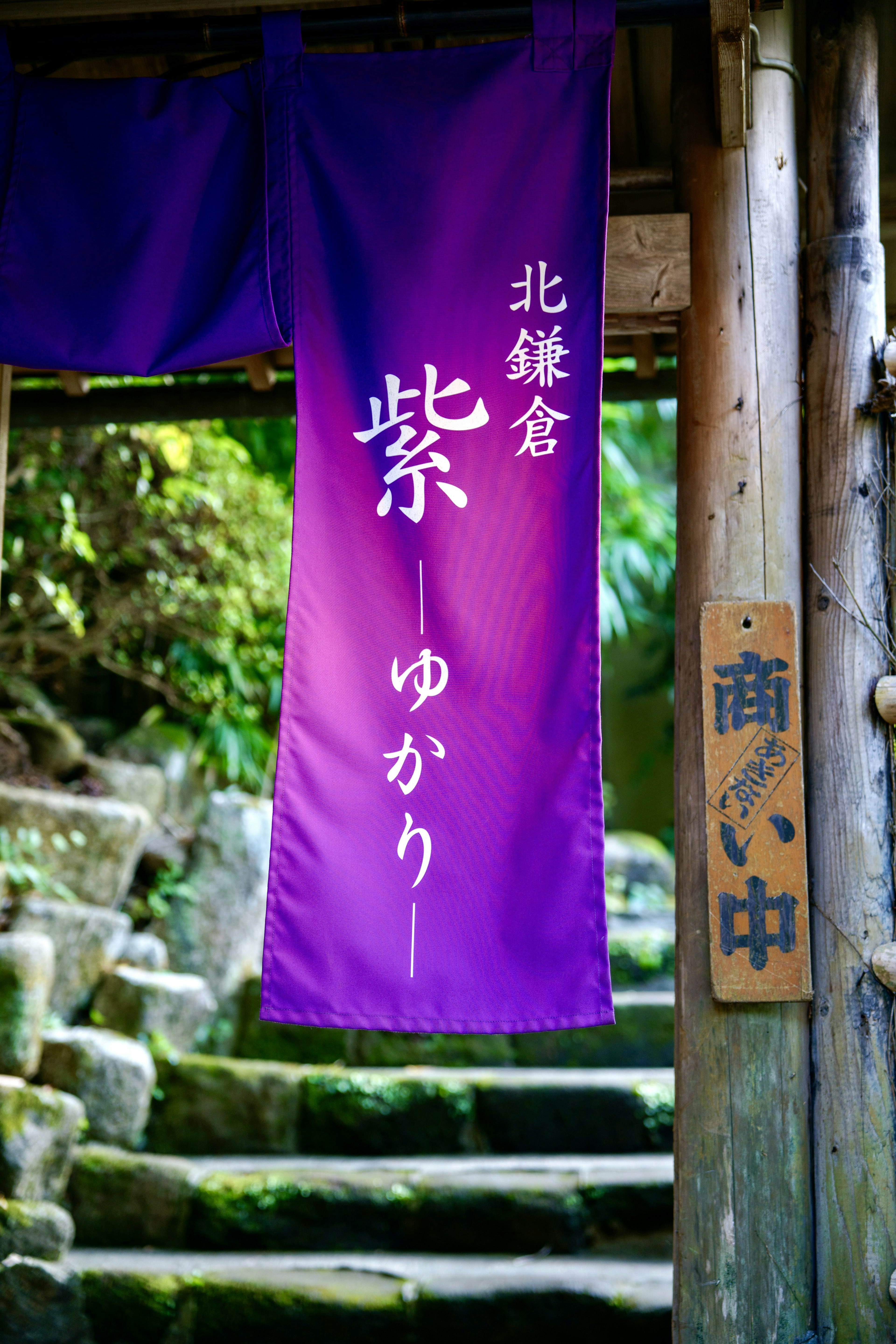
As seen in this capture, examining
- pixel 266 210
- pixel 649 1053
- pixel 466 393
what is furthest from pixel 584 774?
pixel 649 1053

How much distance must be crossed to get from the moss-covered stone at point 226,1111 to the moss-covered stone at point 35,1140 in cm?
82

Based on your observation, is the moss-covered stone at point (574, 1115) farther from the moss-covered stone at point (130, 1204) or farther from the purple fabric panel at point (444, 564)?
the purple fabric panel at point (444, 564)

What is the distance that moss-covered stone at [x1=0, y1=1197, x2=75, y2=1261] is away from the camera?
4590mm

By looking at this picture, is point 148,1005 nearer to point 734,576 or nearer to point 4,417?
point 4,417

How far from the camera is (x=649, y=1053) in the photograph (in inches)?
251

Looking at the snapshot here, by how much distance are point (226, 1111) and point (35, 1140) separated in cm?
130

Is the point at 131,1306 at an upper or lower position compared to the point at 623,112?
lower

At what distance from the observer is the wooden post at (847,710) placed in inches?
106

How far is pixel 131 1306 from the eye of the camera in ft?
15.1

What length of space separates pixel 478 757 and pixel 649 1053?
14.2ft

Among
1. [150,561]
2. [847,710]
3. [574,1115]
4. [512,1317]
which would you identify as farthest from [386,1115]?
[847,710]

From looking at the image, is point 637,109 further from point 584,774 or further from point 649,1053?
point 649,1053

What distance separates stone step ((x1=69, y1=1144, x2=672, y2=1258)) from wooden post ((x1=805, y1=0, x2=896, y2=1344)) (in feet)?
7.80

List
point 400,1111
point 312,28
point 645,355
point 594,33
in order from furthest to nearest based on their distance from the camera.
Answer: point 400,1111 < point 645,355 < point 312,28 < point 594,33
